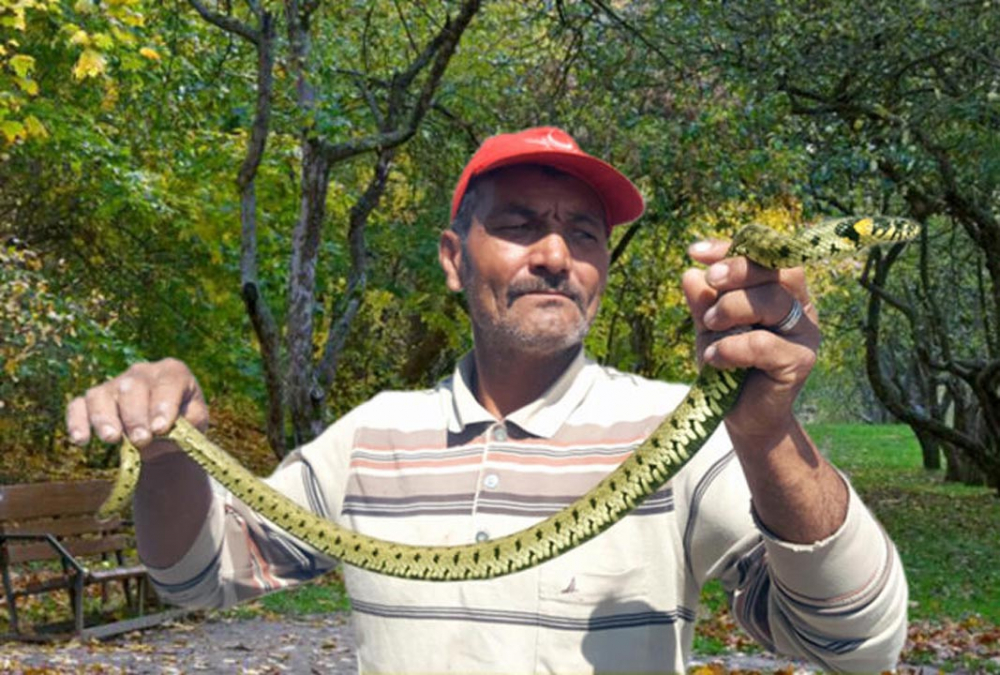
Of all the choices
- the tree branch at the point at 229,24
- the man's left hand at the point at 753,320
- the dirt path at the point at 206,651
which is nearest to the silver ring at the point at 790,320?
the man's left hand at the point at 753,320

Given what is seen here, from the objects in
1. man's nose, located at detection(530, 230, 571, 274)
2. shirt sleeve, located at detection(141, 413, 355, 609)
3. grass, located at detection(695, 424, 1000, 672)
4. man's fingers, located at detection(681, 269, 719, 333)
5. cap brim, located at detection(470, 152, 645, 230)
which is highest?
cap brim, located at detection(470, 152, 645, 230)

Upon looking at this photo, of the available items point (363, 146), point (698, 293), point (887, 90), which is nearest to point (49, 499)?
point (363, 146)

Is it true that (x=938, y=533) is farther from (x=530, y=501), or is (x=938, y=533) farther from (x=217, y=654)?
(x=530, y=501)

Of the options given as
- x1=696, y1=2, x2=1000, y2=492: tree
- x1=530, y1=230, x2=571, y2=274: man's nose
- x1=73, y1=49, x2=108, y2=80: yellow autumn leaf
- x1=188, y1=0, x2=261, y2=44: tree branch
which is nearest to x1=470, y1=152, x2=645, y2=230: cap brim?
x1=530, y1=230, x2=571, y2=274: man's nose

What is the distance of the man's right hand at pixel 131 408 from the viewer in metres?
2.63

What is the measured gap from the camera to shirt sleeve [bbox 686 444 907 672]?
2439 millimetres

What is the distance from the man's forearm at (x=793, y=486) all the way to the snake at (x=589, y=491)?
0.11m

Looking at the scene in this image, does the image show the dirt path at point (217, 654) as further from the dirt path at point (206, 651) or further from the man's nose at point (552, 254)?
the man's nose at point (552, 254)

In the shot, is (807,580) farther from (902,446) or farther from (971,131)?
(902,446)

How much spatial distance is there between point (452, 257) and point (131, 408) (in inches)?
41.7

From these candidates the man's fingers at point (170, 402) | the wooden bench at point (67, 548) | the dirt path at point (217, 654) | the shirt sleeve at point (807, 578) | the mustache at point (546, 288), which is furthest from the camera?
the wooden bench at point (67, 548)

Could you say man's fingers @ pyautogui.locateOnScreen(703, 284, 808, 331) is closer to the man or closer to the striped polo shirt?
the man

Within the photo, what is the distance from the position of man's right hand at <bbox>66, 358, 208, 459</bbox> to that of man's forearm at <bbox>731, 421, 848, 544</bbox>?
118 centimetres

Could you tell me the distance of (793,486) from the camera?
7.68 ft
